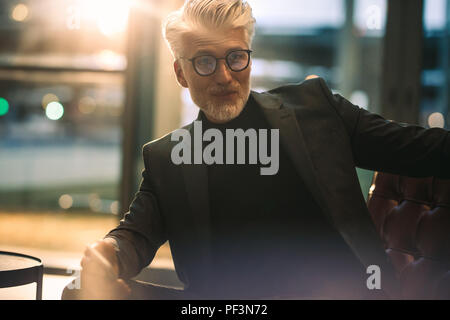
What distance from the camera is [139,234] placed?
1.25m

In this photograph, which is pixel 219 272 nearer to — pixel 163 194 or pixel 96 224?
pixel 163 194

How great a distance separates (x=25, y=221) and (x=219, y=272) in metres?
4.71

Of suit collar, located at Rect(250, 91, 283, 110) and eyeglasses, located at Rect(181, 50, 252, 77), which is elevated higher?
eyeglasses, located at Rect(181, 50, 252, 77)

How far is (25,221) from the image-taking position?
5.46 meters

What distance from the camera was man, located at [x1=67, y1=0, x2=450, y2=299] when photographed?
125 cm

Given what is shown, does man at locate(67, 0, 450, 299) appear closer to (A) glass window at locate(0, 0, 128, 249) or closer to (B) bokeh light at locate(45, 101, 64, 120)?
(A) glass window at locate(0, 0, 128, 249)

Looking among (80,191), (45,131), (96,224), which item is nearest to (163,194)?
(96,224)

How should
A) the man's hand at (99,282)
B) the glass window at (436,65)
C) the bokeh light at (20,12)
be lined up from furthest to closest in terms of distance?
the bokeh light at (20,12)
the glass window at (436,65)
the man's hand at (99,282)

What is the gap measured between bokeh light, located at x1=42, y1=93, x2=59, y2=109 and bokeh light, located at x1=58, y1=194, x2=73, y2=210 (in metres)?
1.45

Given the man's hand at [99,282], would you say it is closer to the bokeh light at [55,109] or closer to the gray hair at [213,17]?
the gray hair at [213,17]

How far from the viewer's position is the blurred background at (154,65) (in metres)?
2.95

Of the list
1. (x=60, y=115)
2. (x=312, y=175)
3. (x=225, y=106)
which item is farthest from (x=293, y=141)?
(x=60, y=115)

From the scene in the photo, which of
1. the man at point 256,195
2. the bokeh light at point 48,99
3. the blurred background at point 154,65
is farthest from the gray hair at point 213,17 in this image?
the bokeh light at point 48,99

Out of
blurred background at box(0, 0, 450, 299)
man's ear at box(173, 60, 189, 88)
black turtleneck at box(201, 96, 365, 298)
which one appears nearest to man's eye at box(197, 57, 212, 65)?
man's ear at box(173, 60, 189, 88)
